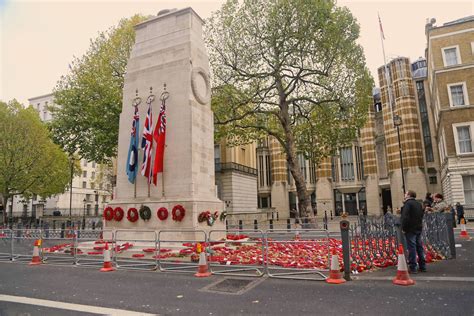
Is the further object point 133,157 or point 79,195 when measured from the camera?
point 79,195

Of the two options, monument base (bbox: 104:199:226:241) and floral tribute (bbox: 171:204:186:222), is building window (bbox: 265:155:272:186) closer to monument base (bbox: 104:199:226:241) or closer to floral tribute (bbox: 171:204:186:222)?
monument base (bbox: 104:199:226:241)

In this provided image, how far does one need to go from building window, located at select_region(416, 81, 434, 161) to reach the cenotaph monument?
36.5 meters

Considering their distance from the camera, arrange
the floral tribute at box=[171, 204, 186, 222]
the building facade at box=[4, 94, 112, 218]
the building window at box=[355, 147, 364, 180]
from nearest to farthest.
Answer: the floral tribute at box=[171, 204, 186, 222] → the building window at box=[355, 147, 364, 180] → the building facade at box=[4, 94, 112, 218]

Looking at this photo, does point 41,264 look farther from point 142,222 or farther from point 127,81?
point 127,81

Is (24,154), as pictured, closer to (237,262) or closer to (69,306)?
(237,262)

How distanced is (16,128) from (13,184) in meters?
5.53

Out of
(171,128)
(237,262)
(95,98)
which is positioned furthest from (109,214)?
(95,98)

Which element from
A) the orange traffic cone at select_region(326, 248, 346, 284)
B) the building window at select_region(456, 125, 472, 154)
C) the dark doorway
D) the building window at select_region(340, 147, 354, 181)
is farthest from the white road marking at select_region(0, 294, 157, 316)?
the dark doorway

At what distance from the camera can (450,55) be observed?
90.1 ft

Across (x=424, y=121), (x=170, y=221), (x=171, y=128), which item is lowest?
(x=170, y=221)

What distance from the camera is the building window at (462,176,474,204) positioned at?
83.1 feet

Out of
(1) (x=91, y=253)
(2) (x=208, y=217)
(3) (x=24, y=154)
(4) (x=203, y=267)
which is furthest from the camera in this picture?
(3) (x=24, y=154)

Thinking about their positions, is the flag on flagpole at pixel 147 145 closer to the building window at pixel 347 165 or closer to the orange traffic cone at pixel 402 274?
the orange traffic cone at pixel 402 274

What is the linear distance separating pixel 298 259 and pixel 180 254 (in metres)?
3.70
